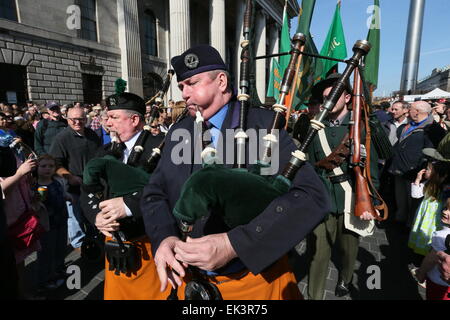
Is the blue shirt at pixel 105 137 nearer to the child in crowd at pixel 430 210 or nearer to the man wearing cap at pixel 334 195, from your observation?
the man wearing cap at pixel 334 195

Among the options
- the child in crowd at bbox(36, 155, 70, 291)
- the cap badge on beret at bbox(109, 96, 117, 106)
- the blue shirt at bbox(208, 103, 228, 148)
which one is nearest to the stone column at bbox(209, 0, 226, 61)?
the child in crowd at bbox(36, 155, 70, 291)

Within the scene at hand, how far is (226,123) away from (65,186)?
11.4ft

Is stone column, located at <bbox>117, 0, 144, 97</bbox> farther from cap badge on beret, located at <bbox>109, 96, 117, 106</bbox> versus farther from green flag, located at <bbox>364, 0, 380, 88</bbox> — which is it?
green flag, located at <bbox>364, 0, 380, 88</bbox>

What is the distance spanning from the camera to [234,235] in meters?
1.06

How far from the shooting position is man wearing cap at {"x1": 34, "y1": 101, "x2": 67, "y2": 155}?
5480 millimetres

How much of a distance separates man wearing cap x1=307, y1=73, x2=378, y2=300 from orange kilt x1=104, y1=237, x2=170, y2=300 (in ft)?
5.21

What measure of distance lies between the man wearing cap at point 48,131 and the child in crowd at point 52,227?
2.55 metres

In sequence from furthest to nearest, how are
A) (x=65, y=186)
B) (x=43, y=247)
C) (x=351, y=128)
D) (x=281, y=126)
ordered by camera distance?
(x=65, y=186), (x=43, y=247), (x=351, y=128), (x=281, y=126)

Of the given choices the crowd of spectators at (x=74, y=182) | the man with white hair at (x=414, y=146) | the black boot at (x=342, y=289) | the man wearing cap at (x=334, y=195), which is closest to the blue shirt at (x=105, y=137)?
the crowd of spectators at (x=74, y=182)

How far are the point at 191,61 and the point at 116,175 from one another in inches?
41.6
